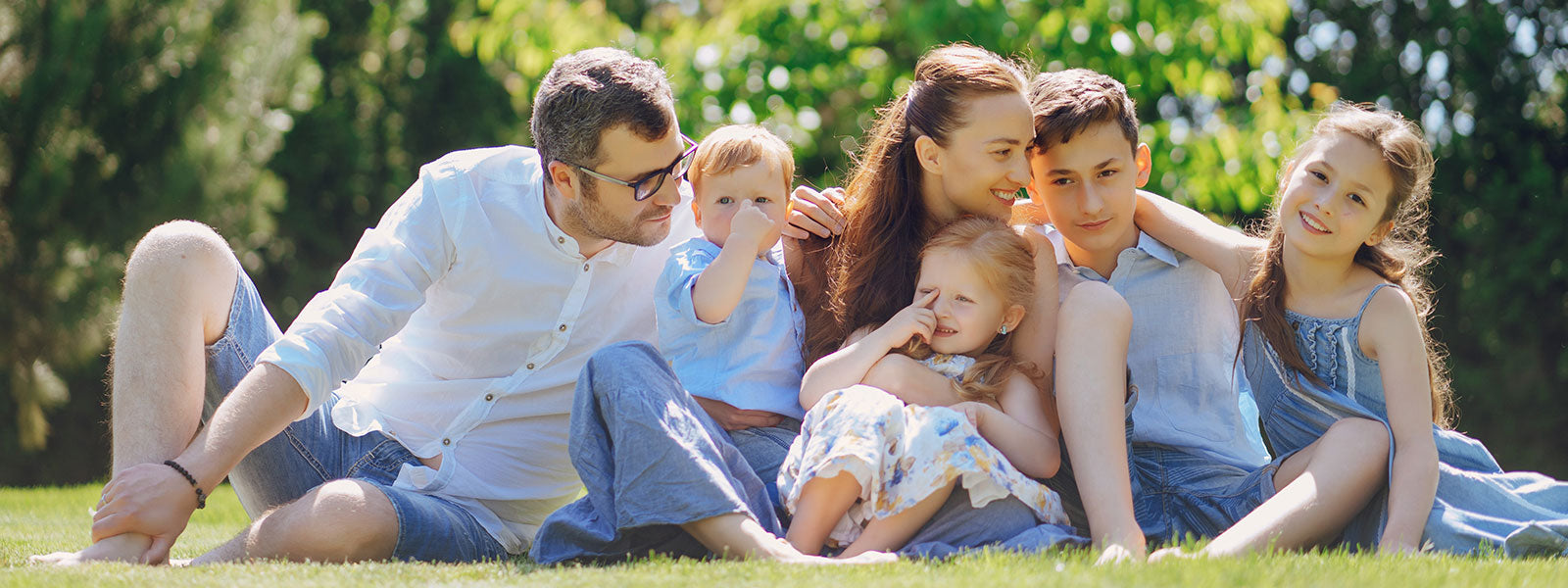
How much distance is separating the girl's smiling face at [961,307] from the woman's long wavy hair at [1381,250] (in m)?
0.60

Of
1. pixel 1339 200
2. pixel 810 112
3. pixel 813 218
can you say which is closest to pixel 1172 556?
pixel 1339 200

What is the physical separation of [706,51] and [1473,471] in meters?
4.57

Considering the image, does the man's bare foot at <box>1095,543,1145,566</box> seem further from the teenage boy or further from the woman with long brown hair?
the teenage boy

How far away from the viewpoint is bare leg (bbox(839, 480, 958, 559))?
242 cm

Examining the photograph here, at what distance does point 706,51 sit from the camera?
21.7 feet

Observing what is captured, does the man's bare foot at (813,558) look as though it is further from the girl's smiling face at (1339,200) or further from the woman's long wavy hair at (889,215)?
the girl's smiling face at (1339,200)

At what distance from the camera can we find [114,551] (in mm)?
2412

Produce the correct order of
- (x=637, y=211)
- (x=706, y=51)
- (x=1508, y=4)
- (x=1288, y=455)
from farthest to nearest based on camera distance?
1. (x=1508, y=4)
2. (x=706, y=51)
3. (x=637, y=211)
4. (x=1288, y=455)

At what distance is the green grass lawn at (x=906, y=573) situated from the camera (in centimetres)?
A: 203

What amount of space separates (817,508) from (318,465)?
1.23 meters

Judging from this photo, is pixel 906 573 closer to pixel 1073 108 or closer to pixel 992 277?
pixel 992 277

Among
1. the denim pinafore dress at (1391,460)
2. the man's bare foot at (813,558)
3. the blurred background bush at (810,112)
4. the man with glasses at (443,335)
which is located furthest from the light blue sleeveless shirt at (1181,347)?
the blurred background bush at (810,112)

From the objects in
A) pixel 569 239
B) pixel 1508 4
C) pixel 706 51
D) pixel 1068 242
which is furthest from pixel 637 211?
pixel 1508 4

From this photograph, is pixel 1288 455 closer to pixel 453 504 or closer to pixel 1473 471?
pixel 1473 471
